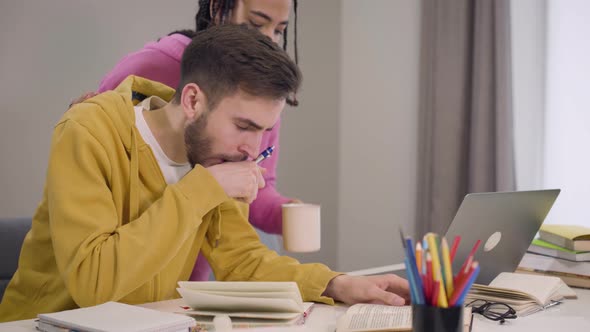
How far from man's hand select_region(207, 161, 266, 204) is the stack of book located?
31.2 inches

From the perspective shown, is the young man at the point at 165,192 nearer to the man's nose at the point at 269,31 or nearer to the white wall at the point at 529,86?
the man's nose at the point at 269,31

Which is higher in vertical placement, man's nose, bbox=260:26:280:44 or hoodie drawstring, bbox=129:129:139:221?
man's nose, bbox=260:26:280:44

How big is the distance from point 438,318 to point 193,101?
811 millimetres

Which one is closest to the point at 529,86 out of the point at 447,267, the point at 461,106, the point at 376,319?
the point at 461,106

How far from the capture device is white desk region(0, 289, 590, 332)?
113cm

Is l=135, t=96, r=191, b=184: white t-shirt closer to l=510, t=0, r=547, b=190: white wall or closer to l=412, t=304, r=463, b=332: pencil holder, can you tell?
l=412, t=304, r=463, b=332: pencil holder

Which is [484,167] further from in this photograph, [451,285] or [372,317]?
[451,285]

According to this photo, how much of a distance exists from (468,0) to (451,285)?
2567mm

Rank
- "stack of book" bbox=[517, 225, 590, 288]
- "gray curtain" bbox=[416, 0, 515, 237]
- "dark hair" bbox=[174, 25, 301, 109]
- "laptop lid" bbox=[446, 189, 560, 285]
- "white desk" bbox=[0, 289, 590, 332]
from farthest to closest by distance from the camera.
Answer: "gray curtain" bbox=[416, 0, 515, 237] < "stack of book" bbox=[517, 225, 590, 288] < "dark hair" bbox=[174, 25, 301, 109] < "laptop lid" bbox=[446, 189, 560, 285] < "white desk" bbox=[0, 289, 590, 332]

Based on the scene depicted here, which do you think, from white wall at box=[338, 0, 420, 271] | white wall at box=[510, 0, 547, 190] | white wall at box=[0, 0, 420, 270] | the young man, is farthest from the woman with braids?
white wall at box=[338, 0, 420, 271]

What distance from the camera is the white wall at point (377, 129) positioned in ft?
11.4

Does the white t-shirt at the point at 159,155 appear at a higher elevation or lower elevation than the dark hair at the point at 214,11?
lower

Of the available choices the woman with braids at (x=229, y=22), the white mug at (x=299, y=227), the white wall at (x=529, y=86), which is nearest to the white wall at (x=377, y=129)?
the white wall at (x=529, y=86)

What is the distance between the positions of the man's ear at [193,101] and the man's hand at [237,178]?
5.4 inches
